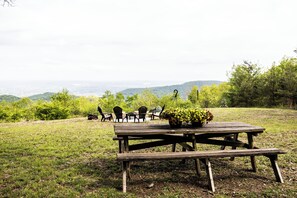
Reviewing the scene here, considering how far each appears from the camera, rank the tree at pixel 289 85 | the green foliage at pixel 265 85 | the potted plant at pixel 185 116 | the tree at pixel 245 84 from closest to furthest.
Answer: the potted plant at pixel 185 116, the tree at pixel 289 85, the green foliage at pixel 265 85, the tree at pixel 245 84

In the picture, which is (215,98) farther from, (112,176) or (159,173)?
(112,176)

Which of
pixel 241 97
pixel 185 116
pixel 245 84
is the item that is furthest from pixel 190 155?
pixel 241 97

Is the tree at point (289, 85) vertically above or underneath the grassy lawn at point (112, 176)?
above

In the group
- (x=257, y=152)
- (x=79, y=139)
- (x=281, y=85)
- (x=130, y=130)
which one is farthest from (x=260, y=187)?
(x=281, y=85)

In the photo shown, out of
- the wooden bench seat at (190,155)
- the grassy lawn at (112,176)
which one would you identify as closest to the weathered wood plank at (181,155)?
the wooden bench seat at (190,155)

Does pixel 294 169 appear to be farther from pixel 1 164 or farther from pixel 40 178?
pixel 1 164

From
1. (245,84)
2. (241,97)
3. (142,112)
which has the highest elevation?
(245,84)

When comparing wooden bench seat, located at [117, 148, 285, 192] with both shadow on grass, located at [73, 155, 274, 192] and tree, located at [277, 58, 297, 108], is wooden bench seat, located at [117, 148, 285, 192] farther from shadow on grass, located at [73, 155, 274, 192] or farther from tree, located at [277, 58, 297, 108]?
tree, located at [277, 58, 297, 108]

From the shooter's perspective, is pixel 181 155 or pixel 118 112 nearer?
pixel 181 155

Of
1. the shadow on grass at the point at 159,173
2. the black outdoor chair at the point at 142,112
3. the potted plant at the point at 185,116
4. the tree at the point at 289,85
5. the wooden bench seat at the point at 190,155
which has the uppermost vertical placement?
the tree at the point at 289,85

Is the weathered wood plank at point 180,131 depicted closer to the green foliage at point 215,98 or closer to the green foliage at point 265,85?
the green foliage at point 265,85

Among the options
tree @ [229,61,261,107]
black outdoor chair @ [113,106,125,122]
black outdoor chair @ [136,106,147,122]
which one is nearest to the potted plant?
black outdoor chair @ [113,106,125,122]

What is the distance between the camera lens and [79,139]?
28.0 ft

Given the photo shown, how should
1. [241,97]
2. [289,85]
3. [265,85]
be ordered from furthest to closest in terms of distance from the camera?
[241,97], [265,85], [289,85]
